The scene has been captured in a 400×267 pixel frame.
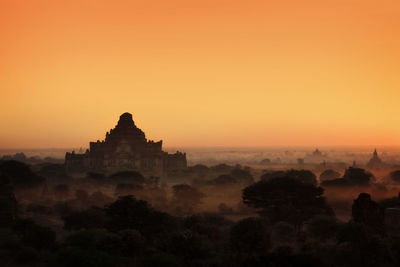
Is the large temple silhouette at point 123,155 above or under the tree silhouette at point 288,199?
above

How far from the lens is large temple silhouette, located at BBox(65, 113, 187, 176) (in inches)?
6334

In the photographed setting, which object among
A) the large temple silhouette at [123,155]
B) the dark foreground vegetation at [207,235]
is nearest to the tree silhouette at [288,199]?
the dark foreground vegetation at [207,235]

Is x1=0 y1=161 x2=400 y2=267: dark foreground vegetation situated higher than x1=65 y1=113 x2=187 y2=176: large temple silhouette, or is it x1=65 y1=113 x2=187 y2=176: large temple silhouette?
x1=65 y1=113 x2=187 y2=176: large temple silhouette

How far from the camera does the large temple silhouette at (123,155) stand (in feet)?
528

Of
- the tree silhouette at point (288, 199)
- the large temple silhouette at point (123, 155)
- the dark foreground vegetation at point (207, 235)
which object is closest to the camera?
the dark foreground vegetation at point (207, 235)

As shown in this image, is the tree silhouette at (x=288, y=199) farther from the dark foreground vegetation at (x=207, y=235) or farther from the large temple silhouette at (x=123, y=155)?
the large temple silhouette at (x=123, y=155)

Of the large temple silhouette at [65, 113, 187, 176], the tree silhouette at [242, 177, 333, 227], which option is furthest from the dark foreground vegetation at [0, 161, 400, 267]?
the large temple silhouette at [65, 113, 187, 176]

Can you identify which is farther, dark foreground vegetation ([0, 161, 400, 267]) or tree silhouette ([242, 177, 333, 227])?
tree silhouette ([242, 177, 333, 227])

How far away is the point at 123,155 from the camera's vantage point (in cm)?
16112

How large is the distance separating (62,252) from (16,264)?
4.39m

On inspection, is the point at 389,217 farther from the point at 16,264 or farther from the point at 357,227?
the point at 16,264

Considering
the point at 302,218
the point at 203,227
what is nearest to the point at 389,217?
the point at 302,218

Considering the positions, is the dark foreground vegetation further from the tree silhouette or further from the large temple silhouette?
the large temple silhouette

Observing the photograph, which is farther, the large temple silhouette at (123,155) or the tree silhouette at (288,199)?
the large temple silhouette at (123,155)
